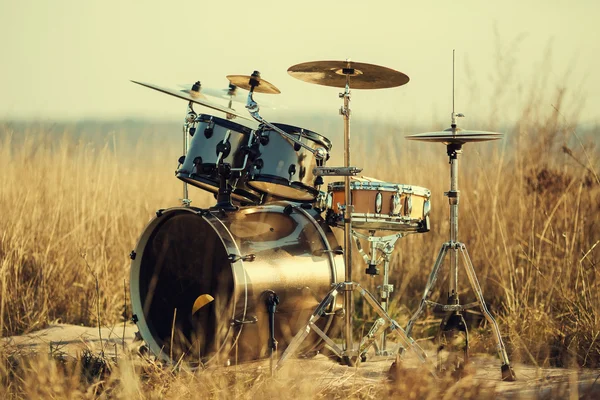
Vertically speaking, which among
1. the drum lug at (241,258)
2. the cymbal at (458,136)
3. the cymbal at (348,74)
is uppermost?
the cymbal at (348,74)

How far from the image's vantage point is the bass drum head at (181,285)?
4559mm

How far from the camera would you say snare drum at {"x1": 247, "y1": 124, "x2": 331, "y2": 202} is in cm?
483

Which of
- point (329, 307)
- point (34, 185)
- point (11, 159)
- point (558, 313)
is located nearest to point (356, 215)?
point (329, 307)

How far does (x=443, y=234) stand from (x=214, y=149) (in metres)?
2.46

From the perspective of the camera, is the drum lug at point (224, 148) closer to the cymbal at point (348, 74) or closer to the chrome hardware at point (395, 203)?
the cymbal at point (348, 74)

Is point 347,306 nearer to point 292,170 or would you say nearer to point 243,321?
point 243,321

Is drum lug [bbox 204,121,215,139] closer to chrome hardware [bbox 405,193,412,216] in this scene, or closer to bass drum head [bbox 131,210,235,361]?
bass drum head [bbox 131,210,235,361]

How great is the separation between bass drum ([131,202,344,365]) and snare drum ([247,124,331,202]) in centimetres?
13

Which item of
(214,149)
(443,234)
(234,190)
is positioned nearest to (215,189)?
(234,190)

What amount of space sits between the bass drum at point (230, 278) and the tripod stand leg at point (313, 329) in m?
0.19

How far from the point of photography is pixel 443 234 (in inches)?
263

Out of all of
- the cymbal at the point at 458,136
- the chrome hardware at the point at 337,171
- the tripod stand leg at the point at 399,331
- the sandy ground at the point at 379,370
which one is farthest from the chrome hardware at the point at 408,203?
the sandy ground at the point at 379,370

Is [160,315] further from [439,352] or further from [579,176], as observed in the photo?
[579,176]

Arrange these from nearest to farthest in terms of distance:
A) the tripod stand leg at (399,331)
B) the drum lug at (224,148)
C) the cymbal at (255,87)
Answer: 1. the tripod stand leg at (399,331)
2. the drum lug at (224,148)
3. the cymbal at (255,87)
